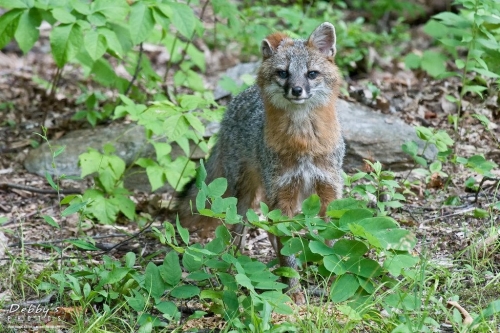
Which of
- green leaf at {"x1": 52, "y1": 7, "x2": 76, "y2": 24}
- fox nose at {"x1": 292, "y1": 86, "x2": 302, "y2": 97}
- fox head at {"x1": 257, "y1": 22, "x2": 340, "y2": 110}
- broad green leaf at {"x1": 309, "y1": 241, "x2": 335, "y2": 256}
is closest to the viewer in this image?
broad green leaf at {"x1": 309, "y1": 241, "x2": 335, "y2": 256}

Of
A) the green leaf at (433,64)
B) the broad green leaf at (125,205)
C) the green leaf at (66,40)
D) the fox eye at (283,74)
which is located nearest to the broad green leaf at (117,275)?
the broad green leaf at (125,205)

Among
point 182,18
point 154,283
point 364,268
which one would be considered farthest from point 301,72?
point 154,283

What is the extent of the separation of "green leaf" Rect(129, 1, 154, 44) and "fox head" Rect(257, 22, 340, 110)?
41.9 inches

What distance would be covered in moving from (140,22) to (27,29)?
3.89ft

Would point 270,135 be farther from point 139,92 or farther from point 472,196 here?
point 139,92

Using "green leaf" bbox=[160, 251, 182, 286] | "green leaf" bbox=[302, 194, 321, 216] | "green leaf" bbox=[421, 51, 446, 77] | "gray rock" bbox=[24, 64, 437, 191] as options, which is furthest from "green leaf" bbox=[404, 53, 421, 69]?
"green leaf" bbox=[160, 251, 182, 286]

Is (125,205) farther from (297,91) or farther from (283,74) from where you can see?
(297,91)

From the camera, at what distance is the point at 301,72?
575 cm

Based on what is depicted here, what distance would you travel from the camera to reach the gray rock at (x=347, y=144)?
25.4 feet

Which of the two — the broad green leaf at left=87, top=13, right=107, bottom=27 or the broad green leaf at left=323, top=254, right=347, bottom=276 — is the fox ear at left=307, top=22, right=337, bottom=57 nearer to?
the broad green leaf at left=87, top=13, right=107, bottom=27

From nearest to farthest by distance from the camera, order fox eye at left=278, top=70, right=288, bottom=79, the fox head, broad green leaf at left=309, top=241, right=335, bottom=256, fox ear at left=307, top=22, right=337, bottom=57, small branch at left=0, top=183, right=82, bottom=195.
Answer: broad green leaf at left=309, top=241, right=335, bottom=256, the fox head, fox eye at left=278, top=70, right=288, bottom=79, fox ear at left=307, top=22, right=337, bottom=57, small branch at left=0, top=183, right=82, bottom=195

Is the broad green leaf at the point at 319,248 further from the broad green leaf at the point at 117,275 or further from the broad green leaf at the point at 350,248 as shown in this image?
the broad green leaf at the point at 117,275

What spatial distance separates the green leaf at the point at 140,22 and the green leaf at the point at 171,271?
7.27 ft

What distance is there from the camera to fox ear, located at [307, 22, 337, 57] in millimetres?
5945
